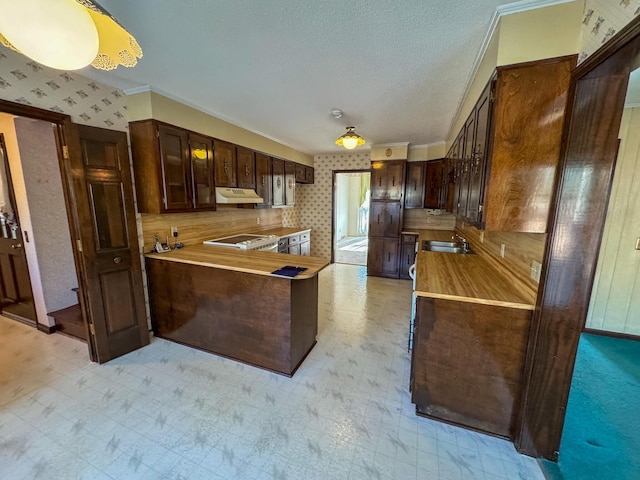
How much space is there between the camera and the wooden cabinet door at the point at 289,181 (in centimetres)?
493

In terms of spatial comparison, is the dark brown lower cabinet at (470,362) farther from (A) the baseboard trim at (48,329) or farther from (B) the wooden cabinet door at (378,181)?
(A) the baseboard trim at (48,329)

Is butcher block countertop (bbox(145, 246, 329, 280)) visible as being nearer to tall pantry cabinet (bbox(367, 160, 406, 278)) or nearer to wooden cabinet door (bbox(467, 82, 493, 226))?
wooden cabinet door (bbox(467, 82, 493, 226))

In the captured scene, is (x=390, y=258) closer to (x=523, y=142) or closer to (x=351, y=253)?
(x=351, y=253)

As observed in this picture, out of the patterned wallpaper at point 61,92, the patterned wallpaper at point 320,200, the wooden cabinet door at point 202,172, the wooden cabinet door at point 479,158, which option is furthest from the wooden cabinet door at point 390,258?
the patterned wallpaper at point 61,92

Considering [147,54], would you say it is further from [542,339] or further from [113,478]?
[542,339]

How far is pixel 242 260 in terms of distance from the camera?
2535 mm

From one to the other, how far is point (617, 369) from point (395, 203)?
348cm

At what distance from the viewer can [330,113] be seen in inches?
124

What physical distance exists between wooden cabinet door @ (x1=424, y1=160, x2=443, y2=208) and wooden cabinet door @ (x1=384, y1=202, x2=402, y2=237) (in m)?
0.55

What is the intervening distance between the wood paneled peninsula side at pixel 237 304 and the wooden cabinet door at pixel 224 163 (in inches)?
41.1

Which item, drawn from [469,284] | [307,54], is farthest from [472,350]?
[307,54]

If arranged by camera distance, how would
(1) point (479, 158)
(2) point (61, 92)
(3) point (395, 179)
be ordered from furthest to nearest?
(3) point (395, 179) → (2) point (61, 92) → (1) point (479, 158)

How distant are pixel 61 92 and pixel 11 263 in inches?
96.3

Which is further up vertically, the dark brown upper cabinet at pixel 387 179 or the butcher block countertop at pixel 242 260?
the dark brown upper cabinet at pixel 387 179
